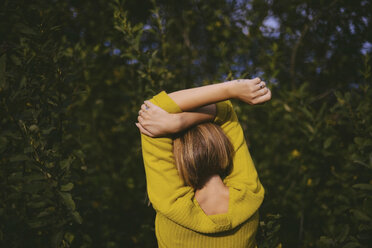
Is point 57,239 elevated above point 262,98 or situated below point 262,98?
below

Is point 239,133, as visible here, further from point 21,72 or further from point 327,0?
point 327,0

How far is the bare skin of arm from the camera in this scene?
41.8 inches

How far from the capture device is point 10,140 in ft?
5.17

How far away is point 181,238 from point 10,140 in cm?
116

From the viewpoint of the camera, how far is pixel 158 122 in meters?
1.05

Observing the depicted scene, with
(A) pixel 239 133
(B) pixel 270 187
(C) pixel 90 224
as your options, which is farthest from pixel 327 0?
(C) pixel 90 224

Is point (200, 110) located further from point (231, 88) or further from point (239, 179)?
point (239, 179)

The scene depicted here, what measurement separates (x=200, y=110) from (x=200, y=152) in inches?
7.2

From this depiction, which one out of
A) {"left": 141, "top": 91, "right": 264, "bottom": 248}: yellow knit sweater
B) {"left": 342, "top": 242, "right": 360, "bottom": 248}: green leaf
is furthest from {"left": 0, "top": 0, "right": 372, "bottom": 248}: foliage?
{"left": 141, "top": 91, "right": 264, "bottom": 248}: yellow knit sweater

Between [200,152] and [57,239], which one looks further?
[57,239]

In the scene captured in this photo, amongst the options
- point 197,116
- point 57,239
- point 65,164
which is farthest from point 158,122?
point 57,239

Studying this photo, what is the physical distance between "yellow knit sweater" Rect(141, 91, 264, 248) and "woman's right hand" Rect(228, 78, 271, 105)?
250 millimetres

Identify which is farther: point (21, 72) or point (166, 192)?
point (21, 72)

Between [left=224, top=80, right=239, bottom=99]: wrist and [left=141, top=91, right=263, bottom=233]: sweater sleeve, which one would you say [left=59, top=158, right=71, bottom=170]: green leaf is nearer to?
[left=141, top=91, right=263, bottom=233]: sweater sleeve
